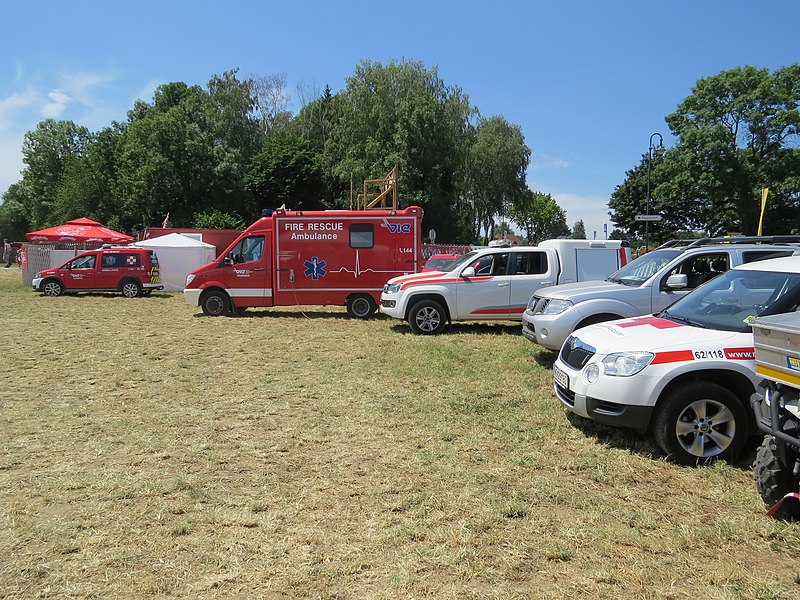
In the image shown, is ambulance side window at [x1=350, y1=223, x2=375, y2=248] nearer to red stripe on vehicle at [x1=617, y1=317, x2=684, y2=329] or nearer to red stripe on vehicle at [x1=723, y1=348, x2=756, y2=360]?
red stripe on vehicle at [x1=617, y1=317, x2=684, y2=329]

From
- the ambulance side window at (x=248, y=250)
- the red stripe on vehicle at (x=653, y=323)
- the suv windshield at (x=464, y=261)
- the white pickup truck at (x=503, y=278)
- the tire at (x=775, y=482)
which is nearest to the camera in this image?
the tire at (x=775, y=482)

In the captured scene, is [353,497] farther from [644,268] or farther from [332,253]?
[332,253]

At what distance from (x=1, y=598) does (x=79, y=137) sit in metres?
75.9

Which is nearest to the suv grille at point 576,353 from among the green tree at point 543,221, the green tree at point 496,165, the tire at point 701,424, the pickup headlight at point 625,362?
the pickup headlight at point 625,362

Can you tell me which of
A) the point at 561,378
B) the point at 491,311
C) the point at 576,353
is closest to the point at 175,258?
the point at 491,311

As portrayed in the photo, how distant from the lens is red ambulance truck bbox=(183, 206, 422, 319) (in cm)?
1529

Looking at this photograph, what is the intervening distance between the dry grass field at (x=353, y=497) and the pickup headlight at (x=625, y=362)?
75 centimetres

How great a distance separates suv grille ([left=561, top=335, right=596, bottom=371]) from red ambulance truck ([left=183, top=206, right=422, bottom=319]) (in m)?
9.49

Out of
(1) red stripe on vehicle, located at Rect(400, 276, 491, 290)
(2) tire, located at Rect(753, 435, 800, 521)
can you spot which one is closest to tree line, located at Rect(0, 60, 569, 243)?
(1) red stripe on vehicle, located at Rect(400, 276, 491, 290)

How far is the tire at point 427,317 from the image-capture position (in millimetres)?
12266

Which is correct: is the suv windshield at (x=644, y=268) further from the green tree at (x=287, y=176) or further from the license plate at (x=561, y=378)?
the green tree at (x=287, y=176)

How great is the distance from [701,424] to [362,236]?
37.0 ft

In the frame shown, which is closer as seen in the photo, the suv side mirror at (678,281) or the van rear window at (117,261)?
the suv side mirror at (678,281)

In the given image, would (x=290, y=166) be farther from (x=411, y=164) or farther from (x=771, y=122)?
(x=771, y=122)
